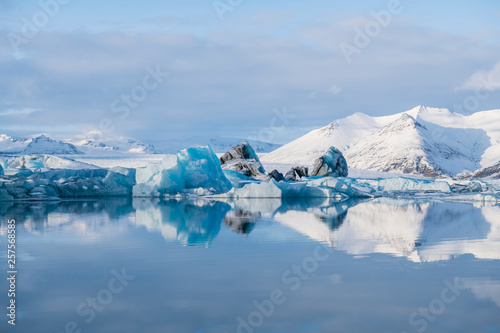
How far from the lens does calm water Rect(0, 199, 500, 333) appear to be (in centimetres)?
368

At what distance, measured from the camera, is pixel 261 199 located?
20094mm

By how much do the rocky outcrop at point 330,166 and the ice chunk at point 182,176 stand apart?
37.7 ft

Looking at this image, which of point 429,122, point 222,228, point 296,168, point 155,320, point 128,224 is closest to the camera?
point 155,320

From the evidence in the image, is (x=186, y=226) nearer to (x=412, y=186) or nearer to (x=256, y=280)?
(x=256, y=280)

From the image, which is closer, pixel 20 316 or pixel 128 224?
pixel 20 316

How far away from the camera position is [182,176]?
2108 centimetres

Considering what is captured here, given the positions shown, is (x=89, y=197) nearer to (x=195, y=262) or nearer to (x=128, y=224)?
(x=128, y=224)

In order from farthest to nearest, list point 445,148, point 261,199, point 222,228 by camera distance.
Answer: point 445,148 < point 261,199 < point 222,228

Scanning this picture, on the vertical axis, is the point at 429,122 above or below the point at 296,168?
above

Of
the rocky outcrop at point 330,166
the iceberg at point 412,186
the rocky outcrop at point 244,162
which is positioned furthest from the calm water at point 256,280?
the rocky outcrop at point 330,166

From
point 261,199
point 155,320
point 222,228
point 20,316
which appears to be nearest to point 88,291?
point 20,316

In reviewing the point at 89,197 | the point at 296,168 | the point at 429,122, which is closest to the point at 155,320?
the point at 89,197

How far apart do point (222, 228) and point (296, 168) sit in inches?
905

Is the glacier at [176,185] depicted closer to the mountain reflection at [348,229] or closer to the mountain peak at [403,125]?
the mountain reflection at [348,229]
